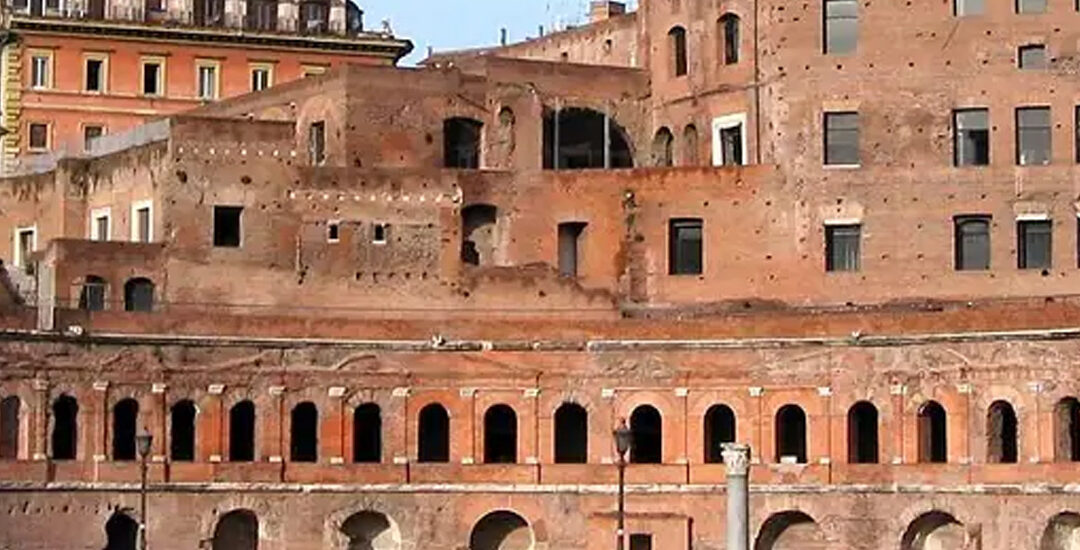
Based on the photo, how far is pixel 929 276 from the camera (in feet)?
207

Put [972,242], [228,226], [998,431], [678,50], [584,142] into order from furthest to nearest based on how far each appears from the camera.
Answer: [584,142] < [678,50] < [228,226] < [972,242] < [998,431]

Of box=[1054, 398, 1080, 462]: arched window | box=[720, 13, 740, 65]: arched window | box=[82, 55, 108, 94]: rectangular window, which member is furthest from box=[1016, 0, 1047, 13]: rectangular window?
box=[82, 55, 108, 94]: rectangular window

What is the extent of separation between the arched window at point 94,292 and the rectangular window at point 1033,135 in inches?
919

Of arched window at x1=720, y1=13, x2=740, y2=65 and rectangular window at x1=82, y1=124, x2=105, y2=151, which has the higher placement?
arched window at x1=720, y1=13, x2=740, y2=65

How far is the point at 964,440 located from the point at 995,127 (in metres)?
9.28

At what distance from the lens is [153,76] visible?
7969 cm

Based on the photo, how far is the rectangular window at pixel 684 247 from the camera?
6519 cm

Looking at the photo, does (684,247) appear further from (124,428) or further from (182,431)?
(124,428)

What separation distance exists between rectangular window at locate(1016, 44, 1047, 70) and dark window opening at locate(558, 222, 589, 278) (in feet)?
39.7

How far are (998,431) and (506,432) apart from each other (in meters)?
12.6

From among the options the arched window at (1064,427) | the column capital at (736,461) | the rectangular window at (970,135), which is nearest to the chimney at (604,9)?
the rectangular window at (970,135)

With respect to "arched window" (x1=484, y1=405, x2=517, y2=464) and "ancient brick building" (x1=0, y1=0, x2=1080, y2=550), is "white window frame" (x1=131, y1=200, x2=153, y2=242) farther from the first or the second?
"arched window" (x1=484, y1=405, x2=517, y2=464)

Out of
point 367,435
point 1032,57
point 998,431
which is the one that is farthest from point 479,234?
point 998,431

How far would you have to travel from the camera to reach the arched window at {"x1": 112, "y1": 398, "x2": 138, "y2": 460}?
60500 mm
